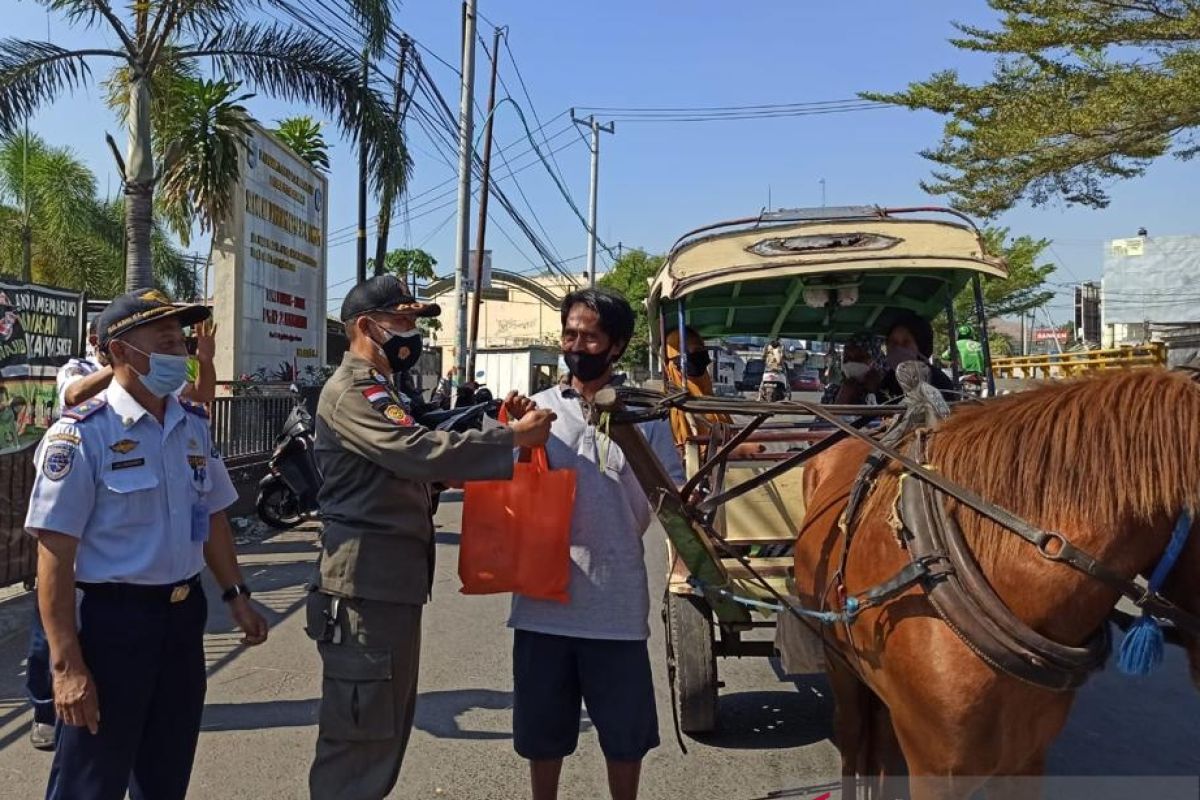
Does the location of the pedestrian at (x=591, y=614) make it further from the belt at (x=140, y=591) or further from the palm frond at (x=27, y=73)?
the palm frond at (x=27, y=73)

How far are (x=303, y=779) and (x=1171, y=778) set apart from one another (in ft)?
11.8

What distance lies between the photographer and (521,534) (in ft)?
9.26

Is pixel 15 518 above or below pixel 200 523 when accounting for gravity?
below

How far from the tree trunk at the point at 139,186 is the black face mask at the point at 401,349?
23.1 ft

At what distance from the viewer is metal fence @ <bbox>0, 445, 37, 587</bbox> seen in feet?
20.0

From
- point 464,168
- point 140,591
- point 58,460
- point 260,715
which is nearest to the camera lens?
point 58,460

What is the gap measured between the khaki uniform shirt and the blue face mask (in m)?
0.42

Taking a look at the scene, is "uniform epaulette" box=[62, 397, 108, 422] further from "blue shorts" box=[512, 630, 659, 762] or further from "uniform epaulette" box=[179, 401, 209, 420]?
"blue shorts" box=[512, 630, 659, 762]

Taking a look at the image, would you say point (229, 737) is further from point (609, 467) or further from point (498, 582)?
point (609, 467)

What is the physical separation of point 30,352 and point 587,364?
5.15 meters

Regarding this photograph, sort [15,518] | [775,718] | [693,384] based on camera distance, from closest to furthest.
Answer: [775,718] → [693,384] → [15,518]

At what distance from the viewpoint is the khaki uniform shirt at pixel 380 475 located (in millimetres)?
2518

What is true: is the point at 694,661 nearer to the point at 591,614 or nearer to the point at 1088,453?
the point at 591,614

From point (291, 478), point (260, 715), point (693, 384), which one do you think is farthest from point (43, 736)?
point (291, 478)
